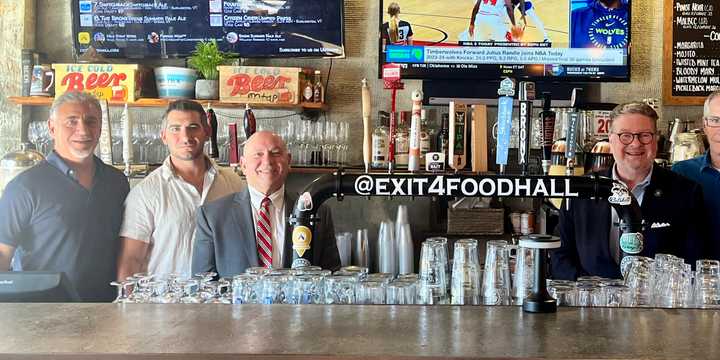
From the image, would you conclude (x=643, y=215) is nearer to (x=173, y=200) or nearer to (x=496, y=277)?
(x=496, y=277)

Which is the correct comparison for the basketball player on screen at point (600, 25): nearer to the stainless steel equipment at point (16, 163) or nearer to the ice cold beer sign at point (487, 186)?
the ice cold beer sign at point (487, 186)

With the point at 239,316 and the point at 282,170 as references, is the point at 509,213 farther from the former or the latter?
the point at 239,316

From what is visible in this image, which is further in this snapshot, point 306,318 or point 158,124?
point 158,124

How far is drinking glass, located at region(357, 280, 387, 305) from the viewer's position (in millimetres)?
2123

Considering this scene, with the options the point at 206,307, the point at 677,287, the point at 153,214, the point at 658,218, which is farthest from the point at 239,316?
the point at 658,218

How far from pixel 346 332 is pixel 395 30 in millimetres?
3513

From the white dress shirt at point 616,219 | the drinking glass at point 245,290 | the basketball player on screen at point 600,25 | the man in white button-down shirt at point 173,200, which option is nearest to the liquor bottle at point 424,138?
the basketball player on screen at point 600,25

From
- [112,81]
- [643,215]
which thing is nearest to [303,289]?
[643,215]

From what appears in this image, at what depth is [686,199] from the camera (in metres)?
3.07

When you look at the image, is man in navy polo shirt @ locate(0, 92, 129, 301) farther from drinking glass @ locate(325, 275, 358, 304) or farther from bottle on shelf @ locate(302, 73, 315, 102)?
bottle on shelf @ locate(302, 73, 315, 102)

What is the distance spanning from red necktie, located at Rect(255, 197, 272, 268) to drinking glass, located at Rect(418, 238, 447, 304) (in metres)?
0.97

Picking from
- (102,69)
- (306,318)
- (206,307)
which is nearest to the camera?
(306,318)

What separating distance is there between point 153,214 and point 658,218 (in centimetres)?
209

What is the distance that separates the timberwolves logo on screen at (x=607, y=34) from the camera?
4.91 metres
